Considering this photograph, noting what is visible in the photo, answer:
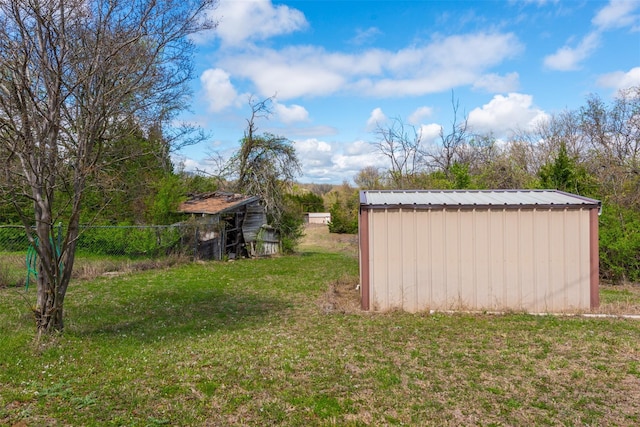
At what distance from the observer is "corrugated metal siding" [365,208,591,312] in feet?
25.9

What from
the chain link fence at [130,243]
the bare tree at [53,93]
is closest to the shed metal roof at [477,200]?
the bare tree at [53,93]

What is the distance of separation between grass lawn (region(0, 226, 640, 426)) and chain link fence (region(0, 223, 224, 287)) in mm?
5066

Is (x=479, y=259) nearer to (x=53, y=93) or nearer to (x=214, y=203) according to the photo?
(x=53, y=93)

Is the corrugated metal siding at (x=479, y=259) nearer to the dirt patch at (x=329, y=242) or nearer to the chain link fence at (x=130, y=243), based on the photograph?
the chain link fence at (x=130, y=243)

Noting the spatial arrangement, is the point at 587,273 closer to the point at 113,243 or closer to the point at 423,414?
the point at 423,414

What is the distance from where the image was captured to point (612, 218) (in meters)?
12.3

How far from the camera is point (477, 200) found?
837 cm

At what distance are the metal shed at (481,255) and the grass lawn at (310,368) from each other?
55cm

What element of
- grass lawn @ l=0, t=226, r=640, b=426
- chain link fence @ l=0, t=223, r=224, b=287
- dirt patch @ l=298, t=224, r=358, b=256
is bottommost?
dirt patch @ l=298, t=224, r=358, b=256

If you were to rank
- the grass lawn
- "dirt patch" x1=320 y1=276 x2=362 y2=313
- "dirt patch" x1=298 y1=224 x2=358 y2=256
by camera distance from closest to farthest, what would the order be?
the grass lawn
"dirt patch" x1=320 y1=276 x2=362 y2=313
"dirt patch" x1=298 y1=224 x2=358 y2=256

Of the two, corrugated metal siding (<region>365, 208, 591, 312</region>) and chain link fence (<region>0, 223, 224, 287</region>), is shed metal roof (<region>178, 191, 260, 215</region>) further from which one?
corrugated metal siding (<region>365, 208, 591, 312</region>)

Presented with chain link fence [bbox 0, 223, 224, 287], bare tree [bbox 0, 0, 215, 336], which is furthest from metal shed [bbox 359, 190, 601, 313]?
chain link fence [bbox 0, 223, 224, 287]

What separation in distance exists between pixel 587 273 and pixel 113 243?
1364 centimetres

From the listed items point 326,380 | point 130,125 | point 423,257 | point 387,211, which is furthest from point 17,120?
point 423,257
